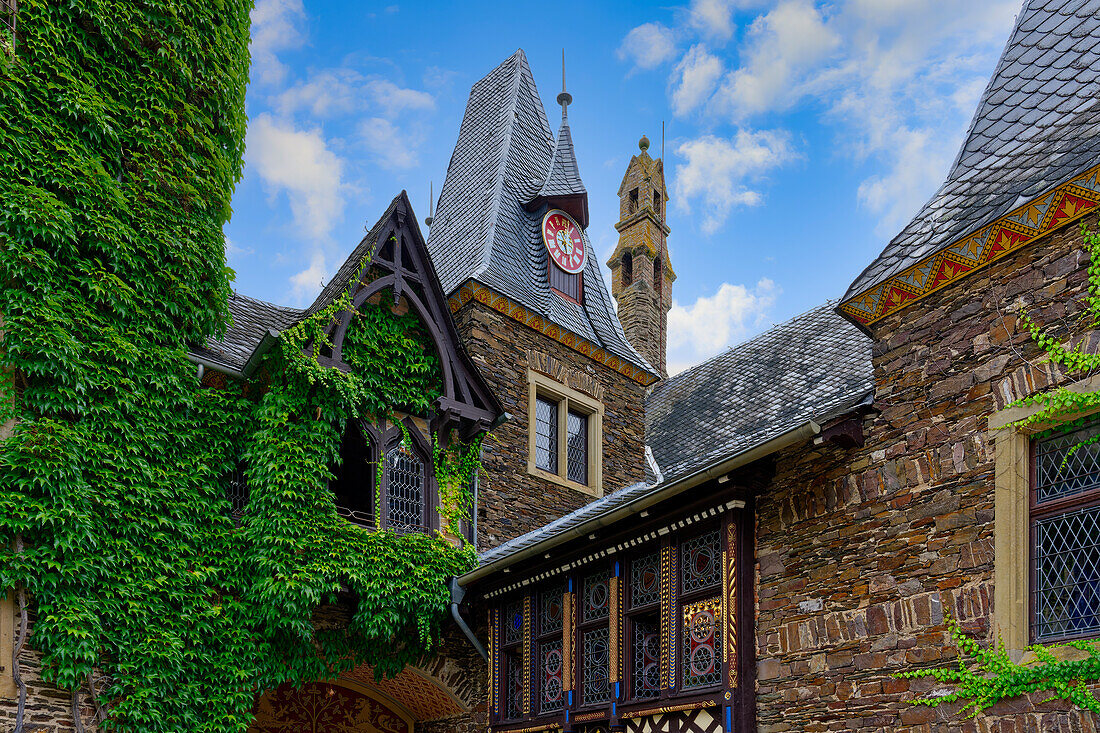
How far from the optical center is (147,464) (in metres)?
10.5

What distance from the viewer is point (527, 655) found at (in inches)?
453

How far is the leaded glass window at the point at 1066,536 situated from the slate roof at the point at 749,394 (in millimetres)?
5391

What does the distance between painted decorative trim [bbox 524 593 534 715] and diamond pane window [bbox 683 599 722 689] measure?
2708mm

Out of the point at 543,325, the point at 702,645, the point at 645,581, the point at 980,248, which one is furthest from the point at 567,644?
the point at 543,325

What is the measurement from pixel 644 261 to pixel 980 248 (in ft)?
61.9

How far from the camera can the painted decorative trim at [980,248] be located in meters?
7.20

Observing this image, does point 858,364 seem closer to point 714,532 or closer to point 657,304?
point 714,532

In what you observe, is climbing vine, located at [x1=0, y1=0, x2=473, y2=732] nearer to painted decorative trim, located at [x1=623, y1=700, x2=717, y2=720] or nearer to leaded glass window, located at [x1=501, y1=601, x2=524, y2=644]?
leaded glass window, located at [x1=501, y1=601, x2=524, y2=644]

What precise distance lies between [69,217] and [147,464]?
2.65 m

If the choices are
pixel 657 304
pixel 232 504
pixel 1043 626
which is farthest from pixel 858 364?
pixel 657 304

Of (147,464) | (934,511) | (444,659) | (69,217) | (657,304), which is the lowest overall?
(444,659)

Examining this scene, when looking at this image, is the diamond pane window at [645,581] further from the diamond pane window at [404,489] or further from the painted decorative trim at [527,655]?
the diamond pane window at [404,489]

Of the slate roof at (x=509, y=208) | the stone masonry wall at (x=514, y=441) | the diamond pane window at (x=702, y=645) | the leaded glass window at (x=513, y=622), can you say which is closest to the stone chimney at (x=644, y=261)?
the slate roof at (x=509, y=208)

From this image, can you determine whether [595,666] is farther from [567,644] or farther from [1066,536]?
[1066,536]
